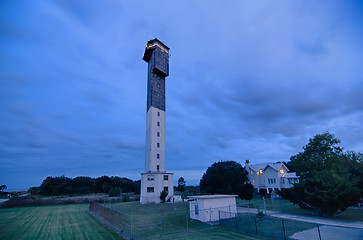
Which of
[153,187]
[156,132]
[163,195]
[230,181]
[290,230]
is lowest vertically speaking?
[290,230]

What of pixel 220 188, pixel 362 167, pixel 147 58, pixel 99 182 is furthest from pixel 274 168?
pixel 99 182

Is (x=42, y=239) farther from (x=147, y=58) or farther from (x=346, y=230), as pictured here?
(x=147, y=58)

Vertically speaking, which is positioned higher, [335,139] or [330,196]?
[335,139]

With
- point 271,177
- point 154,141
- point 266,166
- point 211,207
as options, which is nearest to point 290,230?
point 211,207

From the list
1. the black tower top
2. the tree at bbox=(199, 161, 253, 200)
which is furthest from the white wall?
the tree at bbox=(199, 161, 253, 200)

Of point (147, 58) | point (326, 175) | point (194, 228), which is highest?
point (147, 58)

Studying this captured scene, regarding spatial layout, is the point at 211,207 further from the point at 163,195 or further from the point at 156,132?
the point at 156,132

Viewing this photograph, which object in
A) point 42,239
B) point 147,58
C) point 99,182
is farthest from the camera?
point 99,182

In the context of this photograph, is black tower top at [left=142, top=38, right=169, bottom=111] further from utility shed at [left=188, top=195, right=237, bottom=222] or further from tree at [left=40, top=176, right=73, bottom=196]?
tree at [left=40, top=176, right=73, bottom=196]

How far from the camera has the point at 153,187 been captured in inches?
1363

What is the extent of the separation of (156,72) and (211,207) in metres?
32.8

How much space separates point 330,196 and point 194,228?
45.7 ft

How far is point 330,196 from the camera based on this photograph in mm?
18000

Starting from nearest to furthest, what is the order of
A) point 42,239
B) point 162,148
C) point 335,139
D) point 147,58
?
point 42,239, point 335,139, point 162,148, point 147,58
